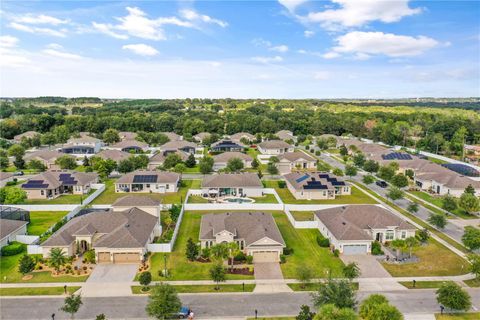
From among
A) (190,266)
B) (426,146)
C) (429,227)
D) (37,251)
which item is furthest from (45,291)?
(426,146)

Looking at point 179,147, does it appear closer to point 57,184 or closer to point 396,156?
point 57,184

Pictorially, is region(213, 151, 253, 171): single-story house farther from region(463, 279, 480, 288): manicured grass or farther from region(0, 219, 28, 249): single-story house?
region(463, 279, 480, 288): manicured grass

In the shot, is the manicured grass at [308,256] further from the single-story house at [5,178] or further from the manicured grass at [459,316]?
the single-story house at [5,178]

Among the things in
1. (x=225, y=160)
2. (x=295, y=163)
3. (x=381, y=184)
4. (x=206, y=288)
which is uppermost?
(x=225, y=160)

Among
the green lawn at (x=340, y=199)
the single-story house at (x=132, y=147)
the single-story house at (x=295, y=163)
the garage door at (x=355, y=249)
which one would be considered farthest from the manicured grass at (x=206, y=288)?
the single-story house at (x=132, y=147)

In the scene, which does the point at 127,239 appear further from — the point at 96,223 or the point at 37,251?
the point at 37,251

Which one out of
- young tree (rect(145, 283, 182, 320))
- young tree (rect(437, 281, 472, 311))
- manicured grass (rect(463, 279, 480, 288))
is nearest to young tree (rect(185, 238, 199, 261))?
young tree (rect(145, 283, 182, 320))

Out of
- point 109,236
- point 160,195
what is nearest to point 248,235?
point 109,236
